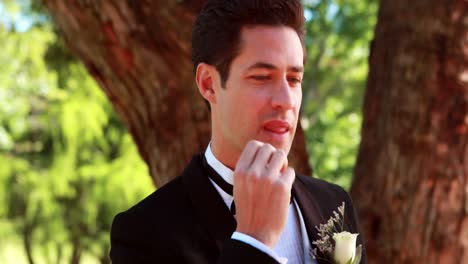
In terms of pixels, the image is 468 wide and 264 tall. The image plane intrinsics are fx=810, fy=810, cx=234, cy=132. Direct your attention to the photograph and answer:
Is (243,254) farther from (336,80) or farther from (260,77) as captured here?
(336,80)

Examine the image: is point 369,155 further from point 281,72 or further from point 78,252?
point 78,252

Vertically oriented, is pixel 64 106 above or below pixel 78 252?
above

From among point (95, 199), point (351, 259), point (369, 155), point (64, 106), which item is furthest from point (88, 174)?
point (351, 259)

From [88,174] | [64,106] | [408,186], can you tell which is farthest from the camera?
[88,174]

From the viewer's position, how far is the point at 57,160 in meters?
15.1

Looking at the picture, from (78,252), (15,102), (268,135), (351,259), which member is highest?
(268,135)

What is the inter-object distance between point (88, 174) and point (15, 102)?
6.40 ft

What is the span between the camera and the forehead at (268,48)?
2322mm

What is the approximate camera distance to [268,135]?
2320 mm

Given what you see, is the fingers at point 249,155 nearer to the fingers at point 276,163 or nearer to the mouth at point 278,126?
the fingers at point 276,163

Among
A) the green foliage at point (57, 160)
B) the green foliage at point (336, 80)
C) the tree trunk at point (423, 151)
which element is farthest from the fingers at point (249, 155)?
the green foliage at point (57, 160)

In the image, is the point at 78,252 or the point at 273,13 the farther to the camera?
the point at 78,252

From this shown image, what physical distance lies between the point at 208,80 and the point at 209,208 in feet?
1.28

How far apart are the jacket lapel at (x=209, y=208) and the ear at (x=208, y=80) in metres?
0.27
